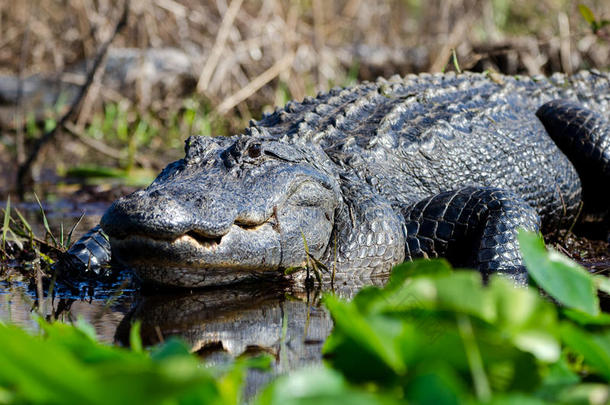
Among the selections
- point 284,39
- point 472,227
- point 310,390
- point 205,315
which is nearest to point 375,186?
point 472,227

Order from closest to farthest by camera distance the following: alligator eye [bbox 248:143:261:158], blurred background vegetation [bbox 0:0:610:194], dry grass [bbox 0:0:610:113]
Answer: alligator eye [bbox 248:143:261:158], blurred background vegetation [bbox 0:0:610:194], dry grass [bbox 0:0:610:113]

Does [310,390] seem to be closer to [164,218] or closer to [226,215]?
[164,218]

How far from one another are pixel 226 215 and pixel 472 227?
4.13 ft

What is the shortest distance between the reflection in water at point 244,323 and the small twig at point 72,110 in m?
3.02

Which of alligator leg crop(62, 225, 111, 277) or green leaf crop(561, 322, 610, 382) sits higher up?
alligator leg crop(62, 225, 111, 277)

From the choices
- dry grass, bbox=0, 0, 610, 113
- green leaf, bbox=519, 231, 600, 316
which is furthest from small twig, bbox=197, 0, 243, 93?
green leaf, bbox=519, 231, 600, 316

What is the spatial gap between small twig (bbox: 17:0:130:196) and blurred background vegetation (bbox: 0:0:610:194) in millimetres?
741

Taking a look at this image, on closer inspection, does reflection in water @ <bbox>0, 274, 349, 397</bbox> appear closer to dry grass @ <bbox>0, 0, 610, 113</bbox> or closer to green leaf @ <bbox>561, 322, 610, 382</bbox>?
green leaf @ <bbox>561, 322, 610, 382</bbox>

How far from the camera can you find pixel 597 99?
196 inches

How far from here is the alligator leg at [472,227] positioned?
132 inches

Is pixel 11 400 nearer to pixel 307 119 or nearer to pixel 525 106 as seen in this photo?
pixel 307 119

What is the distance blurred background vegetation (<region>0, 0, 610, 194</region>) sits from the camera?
26.0ft

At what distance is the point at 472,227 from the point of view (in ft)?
11.5

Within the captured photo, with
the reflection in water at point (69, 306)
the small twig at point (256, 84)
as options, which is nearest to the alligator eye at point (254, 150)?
the reflection in water at point (69, 306)
